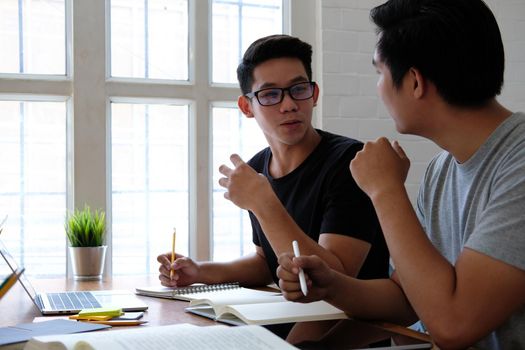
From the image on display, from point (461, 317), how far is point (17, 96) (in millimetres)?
2194

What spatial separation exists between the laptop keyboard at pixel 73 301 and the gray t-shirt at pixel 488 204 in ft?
2.56

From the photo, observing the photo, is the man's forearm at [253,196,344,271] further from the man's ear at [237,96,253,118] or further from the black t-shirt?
the man's ear at [237,96,253,118]

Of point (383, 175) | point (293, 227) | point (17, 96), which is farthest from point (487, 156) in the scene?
point (17, 96)

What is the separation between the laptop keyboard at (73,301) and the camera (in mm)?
1574

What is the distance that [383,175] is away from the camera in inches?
55.0

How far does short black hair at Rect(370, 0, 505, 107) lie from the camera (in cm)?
133

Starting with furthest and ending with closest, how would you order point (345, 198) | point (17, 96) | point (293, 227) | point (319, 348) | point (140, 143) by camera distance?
point (140, 143), point (17, 96), point (345, 198), point (293, 227), point (319, 348)

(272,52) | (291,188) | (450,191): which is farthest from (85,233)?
(450,191)

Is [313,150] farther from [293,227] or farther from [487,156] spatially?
[487,156]

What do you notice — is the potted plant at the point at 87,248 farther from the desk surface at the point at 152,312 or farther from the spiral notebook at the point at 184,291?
the spiral notebook at the point at 184,291

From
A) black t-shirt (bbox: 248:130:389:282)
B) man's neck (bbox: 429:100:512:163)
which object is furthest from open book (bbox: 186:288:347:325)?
man's neck (bbox: 429:100:512:163)

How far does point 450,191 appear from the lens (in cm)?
150

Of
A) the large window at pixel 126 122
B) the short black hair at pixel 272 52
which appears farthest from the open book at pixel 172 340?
the large window at pixel 126 122

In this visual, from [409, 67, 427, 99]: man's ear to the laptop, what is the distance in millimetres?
738
